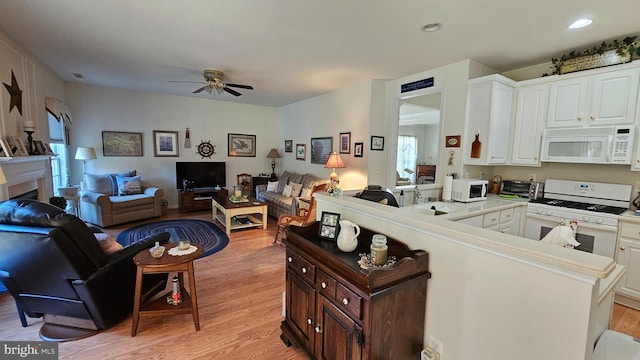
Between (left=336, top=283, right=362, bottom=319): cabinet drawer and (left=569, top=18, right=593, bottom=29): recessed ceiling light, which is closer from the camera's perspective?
(left=336, top=283, right=362, bottom=319): cabinet drawer

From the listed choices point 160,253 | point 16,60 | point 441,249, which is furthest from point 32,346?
point 16,60

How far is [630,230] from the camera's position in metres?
2.43

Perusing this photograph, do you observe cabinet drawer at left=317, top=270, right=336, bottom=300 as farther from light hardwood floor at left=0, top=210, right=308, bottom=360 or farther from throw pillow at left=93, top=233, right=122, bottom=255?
throw pillow at left=93, top=233, right=122, bottom=255

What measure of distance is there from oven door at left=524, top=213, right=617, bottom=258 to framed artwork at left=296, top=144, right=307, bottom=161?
14.1ft

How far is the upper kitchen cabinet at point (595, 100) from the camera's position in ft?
8.39

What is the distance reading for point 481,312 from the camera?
130cm

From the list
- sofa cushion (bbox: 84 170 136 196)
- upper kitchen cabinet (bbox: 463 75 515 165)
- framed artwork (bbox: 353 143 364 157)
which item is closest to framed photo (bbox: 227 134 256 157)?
sofa cushion (bbox: 84 170 136 196)

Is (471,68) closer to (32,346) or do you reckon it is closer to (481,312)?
(481,312)

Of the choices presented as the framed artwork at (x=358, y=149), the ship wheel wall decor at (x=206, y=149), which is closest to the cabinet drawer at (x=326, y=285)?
the framed artwork at (x=358, y=149)

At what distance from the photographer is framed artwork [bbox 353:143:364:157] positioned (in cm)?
451

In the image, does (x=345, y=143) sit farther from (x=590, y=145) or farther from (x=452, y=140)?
(x=590, y=145)

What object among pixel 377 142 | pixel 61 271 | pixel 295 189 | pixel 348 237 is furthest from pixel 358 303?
pixel 295 189

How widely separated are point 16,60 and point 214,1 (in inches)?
116

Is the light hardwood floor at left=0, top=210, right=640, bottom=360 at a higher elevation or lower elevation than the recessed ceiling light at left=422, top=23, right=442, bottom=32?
lower
